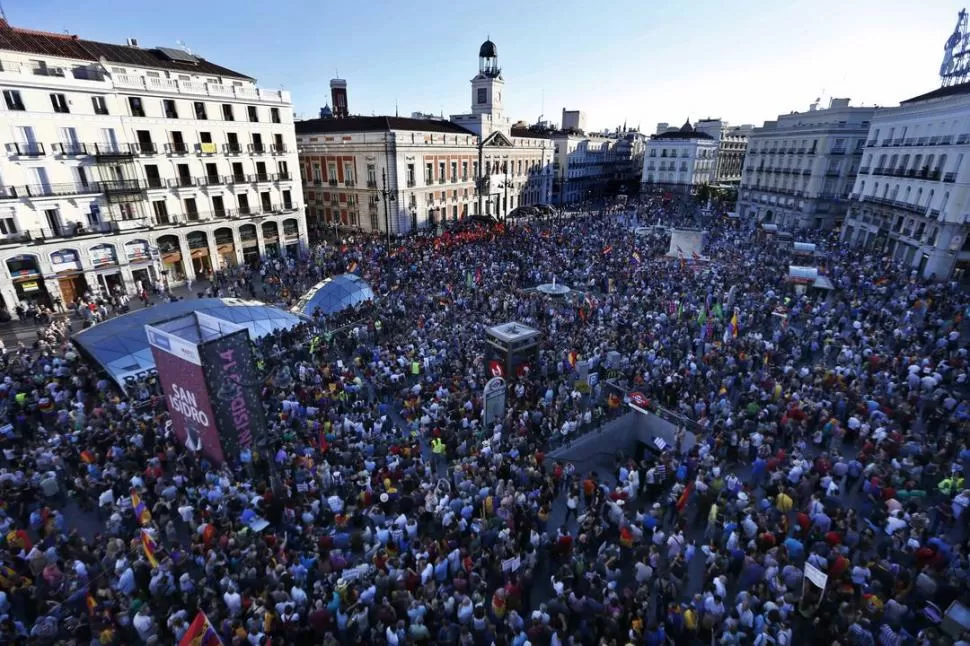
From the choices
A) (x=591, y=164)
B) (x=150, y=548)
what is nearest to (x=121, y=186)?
(x=150, y=548)

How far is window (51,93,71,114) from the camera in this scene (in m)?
25.8

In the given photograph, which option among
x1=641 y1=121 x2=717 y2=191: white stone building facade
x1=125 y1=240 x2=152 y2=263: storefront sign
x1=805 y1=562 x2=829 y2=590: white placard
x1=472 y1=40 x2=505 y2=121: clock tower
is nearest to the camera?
x1=805 y1=562 x2=829 y2=590: white placard

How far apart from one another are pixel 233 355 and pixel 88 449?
4796 millimetres

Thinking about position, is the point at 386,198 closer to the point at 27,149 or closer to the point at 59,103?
the point at 59,103

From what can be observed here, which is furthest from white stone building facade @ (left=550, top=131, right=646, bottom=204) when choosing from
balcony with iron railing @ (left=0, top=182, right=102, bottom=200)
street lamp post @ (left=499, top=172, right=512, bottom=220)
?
balcony with iron railing @ (left=0, top=182, right=102, bottom=200)

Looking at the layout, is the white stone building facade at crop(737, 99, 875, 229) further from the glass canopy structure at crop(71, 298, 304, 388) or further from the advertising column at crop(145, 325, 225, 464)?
the advertising column at crop(145, 325, 225, 464)

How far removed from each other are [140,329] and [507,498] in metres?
15.3

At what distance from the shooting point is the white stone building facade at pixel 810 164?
47188 millimetres

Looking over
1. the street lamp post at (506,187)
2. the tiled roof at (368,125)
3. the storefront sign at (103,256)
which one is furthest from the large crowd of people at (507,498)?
the street lamp post at (506,187)

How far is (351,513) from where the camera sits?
10.7 m

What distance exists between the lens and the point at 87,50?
98.4 ft

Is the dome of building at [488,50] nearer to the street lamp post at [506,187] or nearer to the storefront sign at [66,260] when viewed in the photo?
the street lamp post at [506,187]

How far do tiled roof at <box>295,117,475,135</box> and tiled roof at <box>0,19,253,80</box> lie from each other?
462 inches

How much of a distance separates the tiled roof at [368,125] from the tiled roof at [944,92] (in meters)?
40.5
